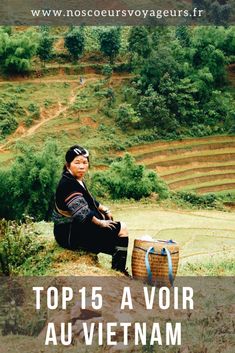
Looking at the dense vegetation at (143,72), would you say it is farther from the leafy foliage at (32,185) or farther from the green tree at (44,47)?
the leafy foliage at (32,185)

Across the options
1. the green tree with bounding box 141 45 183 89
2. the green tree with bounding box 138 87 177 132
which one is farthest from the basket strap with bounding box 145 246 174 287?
the green tree with bounding box 141 45 183 89

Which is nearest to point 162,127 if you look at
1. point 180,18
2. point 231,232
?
point 180,18

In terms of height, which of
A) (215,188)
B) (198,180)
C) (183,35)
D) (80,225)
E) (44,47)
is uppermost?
(183,35)

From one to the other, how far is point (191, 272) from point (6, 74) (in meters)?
27.6

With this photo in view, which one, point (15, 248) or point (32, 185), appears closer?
point (15, 248)

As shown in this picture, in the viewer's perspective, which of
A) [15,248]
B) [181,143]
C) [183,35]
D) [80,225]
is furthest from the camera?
[183,35]

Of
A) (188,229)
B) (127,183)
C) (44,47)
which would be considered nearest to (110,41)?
(44,47)

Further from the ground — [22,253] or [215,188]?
[22,253]

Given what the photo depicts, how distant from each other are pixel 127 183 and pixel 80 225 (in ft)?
52.4

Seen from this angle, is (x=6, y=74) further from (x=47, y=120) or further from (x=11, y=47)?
(x=47, y=120)

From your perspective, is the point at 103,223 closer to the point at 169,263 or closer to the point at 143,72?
the point at 169,263

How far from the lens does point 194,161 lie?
29.6m

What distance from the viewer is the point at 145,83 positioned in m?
31.7

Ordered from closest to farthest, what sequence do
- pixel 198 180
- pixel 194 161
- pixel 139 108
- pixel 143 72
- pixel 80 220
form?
pixel 80 220 → pixel 198 180 → pixel 194 161 → pixel 139 108 → pixel 143 72
